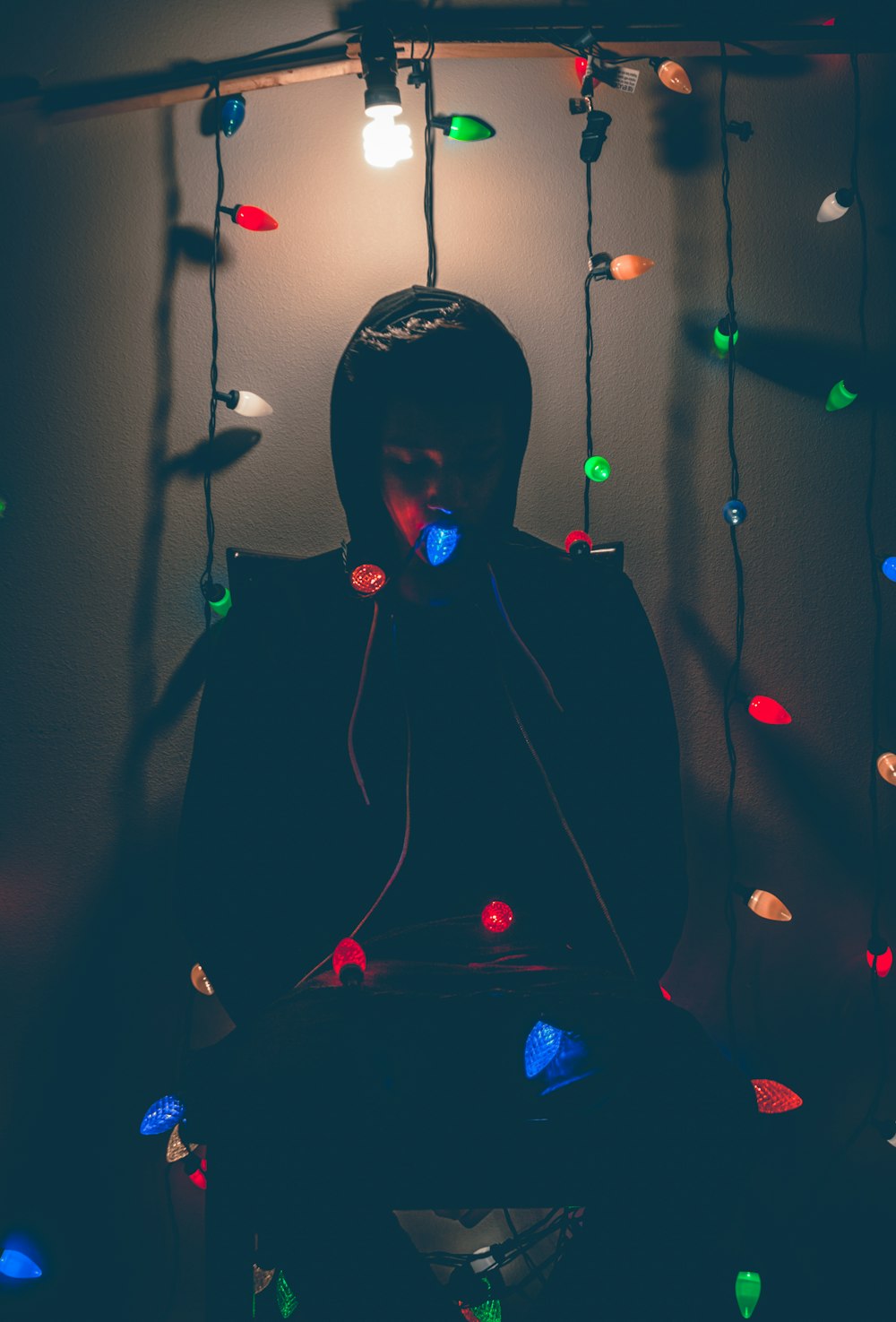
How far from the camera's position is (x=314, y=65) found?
176 cm

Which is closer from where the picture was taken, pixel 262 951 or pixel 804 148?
pixel 262 951

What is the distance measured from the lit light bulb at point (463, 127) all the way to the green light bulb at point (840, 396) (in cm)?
81

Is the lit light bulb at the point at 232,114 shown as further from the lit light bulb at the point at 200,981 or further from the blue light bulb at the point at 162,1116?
the blue light bulb at the point at 162,1116

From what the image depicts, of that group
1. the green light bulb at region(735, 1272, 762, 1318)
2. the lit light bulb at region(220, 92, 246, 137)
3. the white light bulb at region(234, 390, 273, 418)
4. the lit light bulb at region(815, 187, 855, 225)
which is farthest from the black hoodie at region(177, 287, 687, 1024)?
the lit light bulb at region(815, 187, 855, 225)

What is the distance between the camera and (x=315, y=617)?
1.59 metres

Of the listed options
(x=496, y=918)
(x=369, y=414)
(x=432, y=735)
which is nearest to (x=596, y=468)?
(x=369, y=414)

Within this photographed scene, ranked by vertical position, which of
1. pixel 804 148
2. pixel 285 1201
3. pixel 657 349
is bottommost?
pixel 285 1201

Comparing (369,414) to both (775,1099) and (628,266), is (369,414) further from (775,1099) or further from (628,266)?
(775,1099)

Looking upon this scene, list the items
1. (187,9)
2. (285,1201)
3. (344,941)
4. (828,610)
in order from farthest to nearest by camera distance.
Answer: (828,610)
(187,9)
(344,941)
(285,1201)

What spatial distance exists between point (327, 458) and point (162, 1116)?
124 centimetres

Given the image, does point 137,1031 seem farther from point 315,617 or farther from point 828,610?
point 828,610

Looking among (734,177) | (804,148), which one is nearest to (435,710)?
(734,177)

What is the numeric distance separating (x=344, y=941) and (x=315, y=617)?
54 centimetres

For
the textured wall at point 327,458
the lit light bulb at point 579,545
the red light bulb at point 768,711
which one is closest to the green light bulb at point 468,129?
the textured wall at point 327,458
